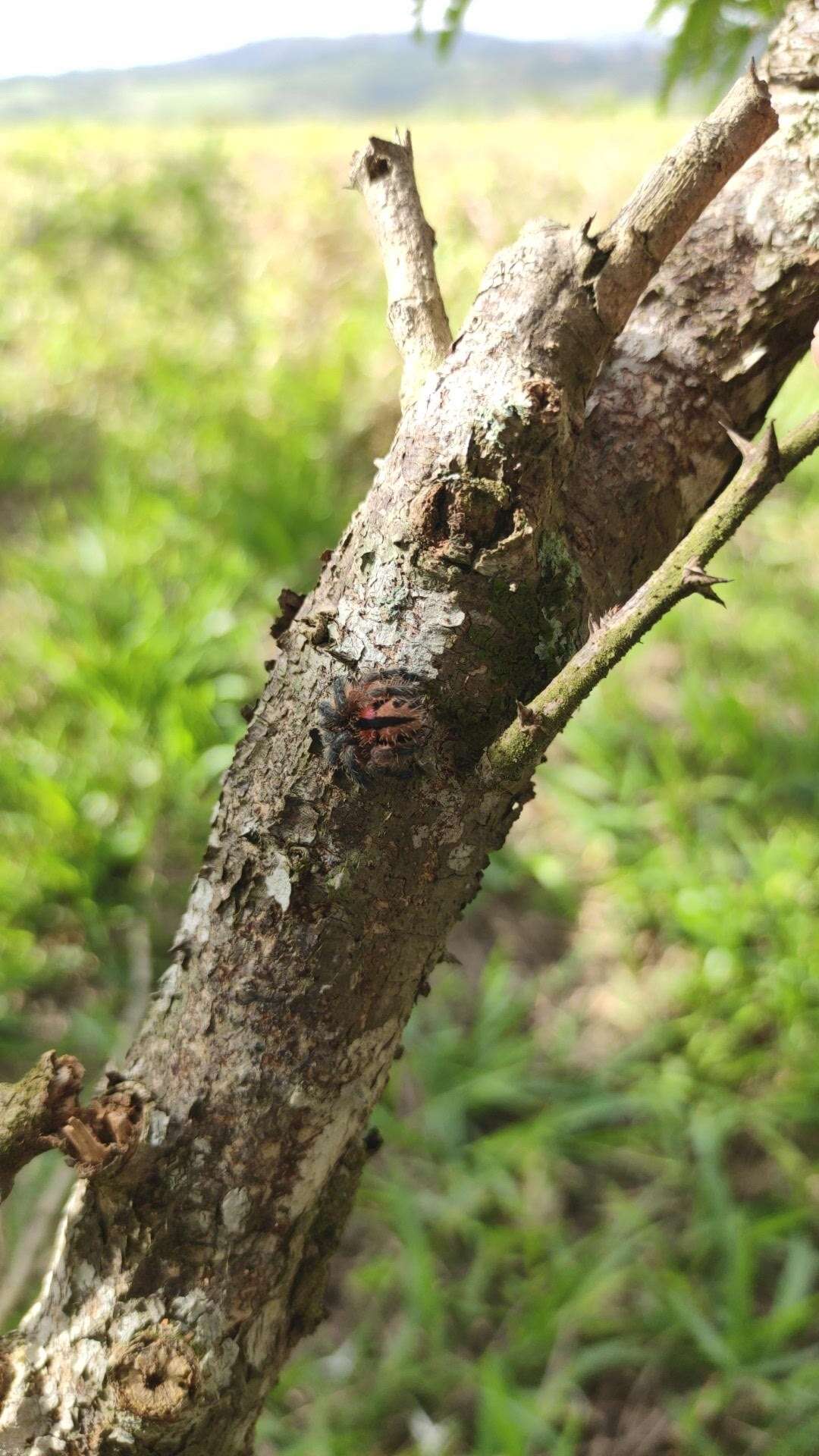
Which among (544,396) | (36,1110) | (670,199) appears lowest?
(36,1110)

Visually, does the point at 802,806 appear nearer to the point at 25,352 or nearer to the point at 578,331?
the point at 578,331

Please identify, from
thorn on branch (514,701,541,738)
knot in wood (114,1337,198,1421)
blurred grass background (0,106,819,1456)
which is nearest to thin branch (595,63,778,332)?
thorn on branch (514,701,541,738)

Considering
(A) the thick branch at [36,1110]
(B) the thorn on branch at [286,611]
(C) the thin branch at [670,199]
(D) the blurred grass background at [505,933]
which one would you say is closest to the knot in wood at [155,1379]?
(A) the thick branch at [36,1110]

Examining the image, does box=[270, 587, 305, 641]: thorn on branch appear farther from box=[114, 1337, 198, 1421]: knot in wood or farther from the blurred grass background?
the blurred grass background

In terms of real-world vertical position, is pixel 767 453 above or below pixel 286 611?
below

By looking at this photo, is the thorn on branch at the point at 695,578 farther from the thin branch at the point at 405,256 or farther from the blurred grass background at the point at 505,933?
the blurred grass background at the point at 505,933

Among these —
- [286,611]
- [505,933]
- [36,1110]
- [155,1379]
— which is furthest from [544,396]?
[505,933]

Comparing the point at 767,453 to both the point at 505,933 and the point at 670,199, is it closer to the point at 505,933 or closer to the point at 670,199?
the point at 670,199
